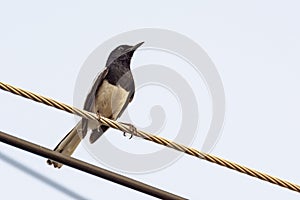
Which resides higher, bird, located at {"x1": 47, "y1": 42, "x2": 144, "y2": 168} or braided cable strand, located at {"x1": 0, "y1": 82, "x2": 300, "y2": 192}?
bird, located at {"x1": 47, "y1": 42, "x2": 144, "y2": 168}

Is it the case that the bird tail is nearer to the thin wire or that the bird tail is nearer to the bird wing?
the bird wing

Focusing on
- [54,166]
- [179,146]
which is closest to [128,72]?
[54,166]

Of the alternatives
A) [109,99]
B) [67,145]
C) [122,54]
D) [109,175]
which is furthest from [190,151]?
[122,54]

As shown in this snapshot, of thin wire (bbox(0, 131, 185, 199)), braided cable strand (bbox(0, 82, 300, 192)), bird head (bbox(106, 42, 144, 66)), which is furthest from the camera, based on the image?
bird head (bbox(106, 42, 144, 66))

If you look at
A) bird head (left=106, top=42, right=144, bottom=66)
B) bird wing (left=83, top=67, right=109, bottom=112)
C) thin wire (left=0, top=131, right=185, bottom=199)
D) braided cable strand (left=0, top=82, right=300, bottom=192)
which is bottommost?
thin wire (left=0, top=131, right=185, bottom=199)

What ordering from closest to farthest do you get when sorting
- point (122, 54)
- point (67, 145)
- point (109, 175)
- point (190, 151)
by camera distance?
point (109, 175) → point (190, 151) → point (67, 145) → point (122, 54)

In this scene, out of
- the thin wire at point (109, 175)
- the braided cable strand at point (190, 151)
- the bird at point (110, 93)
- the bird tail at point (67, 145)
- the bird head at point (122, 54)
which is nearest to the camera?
the thin wire at point (109, 175)

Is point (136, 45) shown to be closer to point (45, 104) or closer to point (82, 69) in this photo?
point (82, 69)

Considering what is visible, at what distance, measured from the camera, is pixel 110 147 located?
25.2ft

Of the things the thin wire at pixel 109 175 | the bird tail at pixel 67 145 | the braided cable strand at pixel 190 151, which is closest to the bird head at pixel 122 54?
the bird tail at pixel 67 145

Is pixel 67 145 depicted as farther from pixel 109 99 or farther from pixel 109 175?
pixel 109 175

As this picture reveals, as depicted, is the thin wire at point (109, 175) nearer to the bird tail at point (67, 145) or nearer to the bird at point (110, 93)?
the bird tail at point (67, 145)

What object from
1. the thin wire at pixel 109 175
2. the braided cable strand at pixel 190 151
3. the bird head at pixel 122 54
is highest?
the bird head at pixel 122 54

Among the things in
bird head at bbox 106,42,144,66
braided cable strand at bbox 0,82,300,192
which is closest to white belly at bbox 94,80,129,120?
bird head at bbox 106,42,144,66
